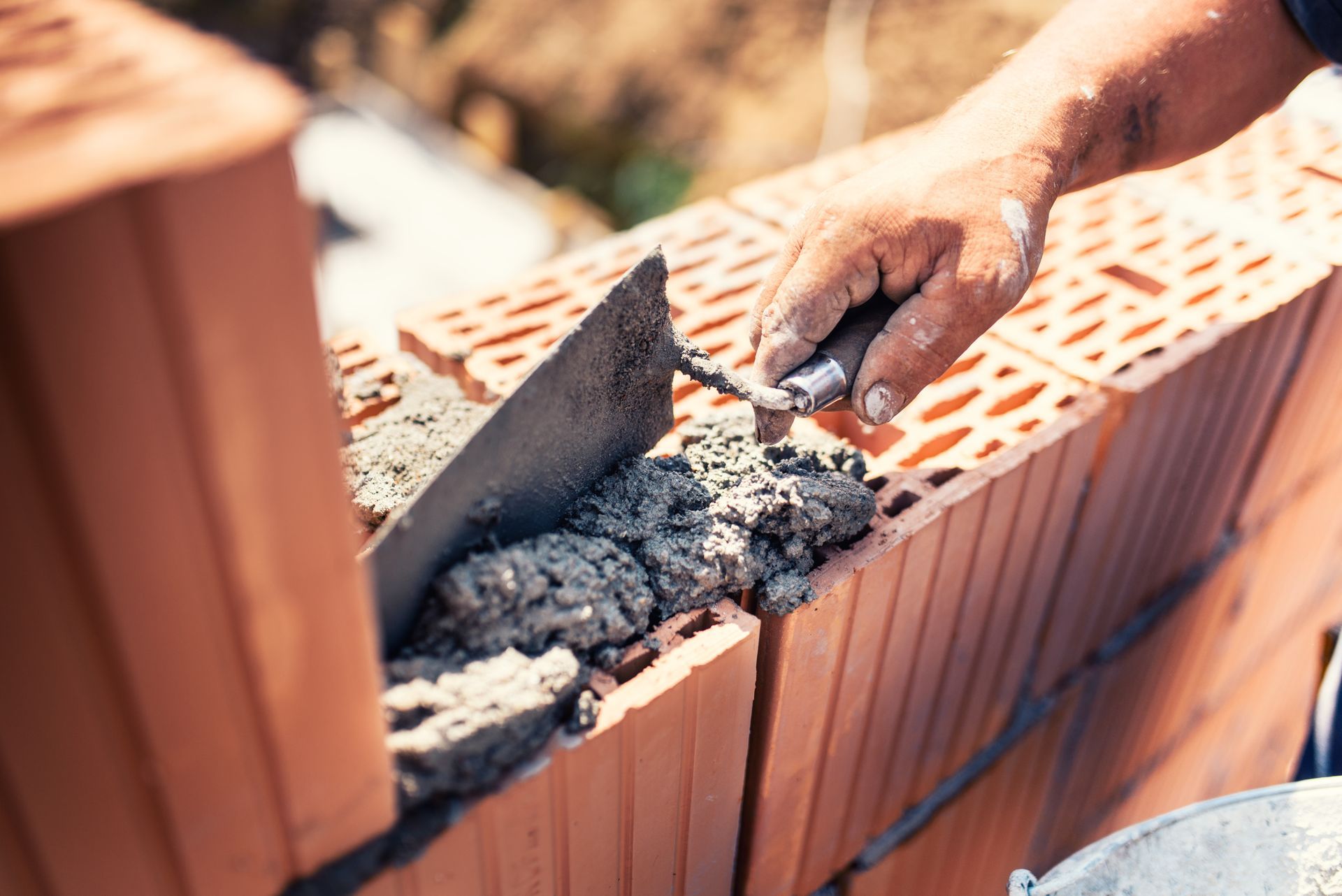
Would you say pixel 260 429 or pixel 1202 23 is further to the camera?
pixel 1202 23

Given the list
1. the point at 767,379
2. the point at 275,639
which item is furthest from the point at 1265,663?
the point at 275,639

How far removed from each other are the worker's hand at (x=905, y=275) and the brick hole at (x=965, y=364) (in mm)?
464

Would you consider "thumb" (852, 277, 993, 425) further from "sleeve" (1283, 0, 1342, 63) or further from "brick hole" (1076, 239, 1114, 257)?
"sleeve" (1283, 0, 1342, 63)

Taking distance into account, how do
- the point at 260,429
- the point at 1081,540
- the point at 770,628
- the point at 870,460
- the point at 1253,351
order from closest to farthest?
the point at 260,429 < the point at 770,628 < the point at 870,460 < the point at 1081,540 < the point at 1253,351

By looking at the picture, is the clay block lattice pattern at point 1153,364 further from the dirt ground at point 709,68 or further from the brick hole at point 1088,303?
the dirt ground at point 709,68

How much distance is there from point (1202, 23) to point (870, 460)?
50.0 inches

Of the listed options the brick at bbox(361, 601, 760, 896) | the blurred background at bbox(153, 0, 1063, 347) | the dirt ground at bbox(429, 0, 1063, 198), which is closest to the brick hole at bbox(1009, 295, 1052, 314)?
the brick at bbox(361, 601, 760, 896)

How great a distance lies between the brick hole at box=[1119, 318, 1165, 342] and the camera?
2279mm

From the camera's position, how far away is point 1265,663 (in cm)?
395

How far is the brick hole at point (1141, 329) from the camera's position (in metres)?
2.28

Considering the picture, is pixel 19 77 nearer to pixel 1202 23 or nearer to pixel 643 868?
pixel 643 868

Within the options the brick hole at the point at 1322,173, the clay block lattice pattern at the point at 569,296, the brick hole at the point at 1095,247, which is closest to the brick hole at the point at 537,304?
the clay block lattice pattern at the point at 569,296

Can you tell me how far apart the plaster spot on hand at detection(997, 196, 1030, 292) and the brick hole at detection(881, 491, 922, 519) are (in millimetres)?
452

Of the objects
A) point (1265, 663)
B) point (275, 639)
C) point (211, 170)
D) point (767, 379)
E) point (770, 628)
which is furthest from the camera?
point (1265, 663)
